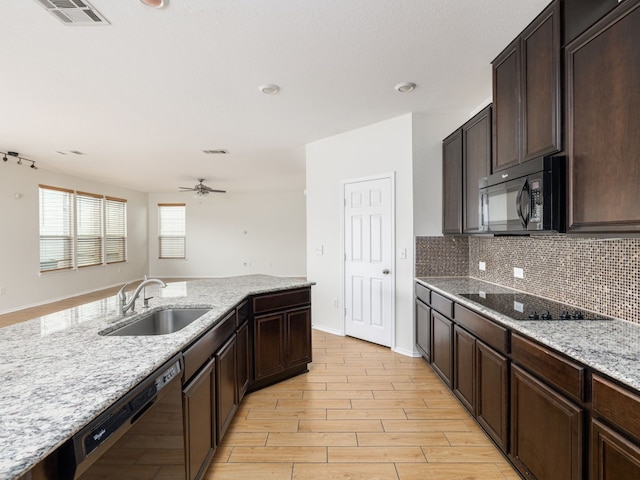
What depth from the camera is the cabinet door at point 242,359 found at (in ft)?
8.10

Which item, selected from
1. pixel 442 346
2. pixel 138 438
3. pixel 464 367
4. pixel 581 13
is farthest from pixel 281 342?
pixel 581 13

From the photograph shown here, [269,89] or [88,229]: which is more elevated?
[269,89]

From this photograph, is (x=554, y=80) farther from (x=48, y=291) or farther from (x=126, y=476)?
(x=48, y=291)

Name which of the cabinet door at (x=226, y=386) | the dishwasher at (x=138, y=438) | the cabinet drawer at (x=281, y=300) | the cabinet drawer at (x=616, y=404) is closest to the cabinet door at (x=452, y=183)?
the cabinet drawer at (x=281, y=300)

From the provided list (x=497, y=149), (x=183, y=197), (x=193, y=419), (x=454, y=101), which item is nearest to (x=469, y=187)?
(x=497, y=149)

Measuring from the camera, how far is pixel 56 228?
6.59 m

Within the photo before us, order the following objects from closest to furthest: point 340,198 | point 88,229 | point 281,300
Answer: point 281,300, point 340,198, point 88,229

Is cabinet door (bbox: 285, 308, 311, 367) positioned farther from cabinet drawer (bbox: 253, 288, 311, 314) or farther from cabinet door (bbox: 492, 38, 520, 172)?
cabinet door (bbox: 492, 38, 520, 172)

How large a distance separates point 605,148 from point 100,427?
7.01 feet

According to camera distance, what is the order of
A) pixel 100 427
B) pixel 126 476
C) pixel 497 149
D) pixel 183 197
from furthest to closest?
pixel 183 197 → pixel 497 149 → pixel 126 476 → pixel 100 427

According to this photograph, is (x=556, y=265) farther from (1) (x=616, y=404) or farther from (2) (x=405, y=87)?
(2) (x=405, y=87)

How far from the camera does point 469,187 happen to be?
296 centimetres

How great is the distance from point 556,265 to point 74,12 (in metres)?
3.48

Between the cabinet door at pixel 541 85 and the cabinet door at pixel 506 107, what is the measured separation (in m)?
0.07
